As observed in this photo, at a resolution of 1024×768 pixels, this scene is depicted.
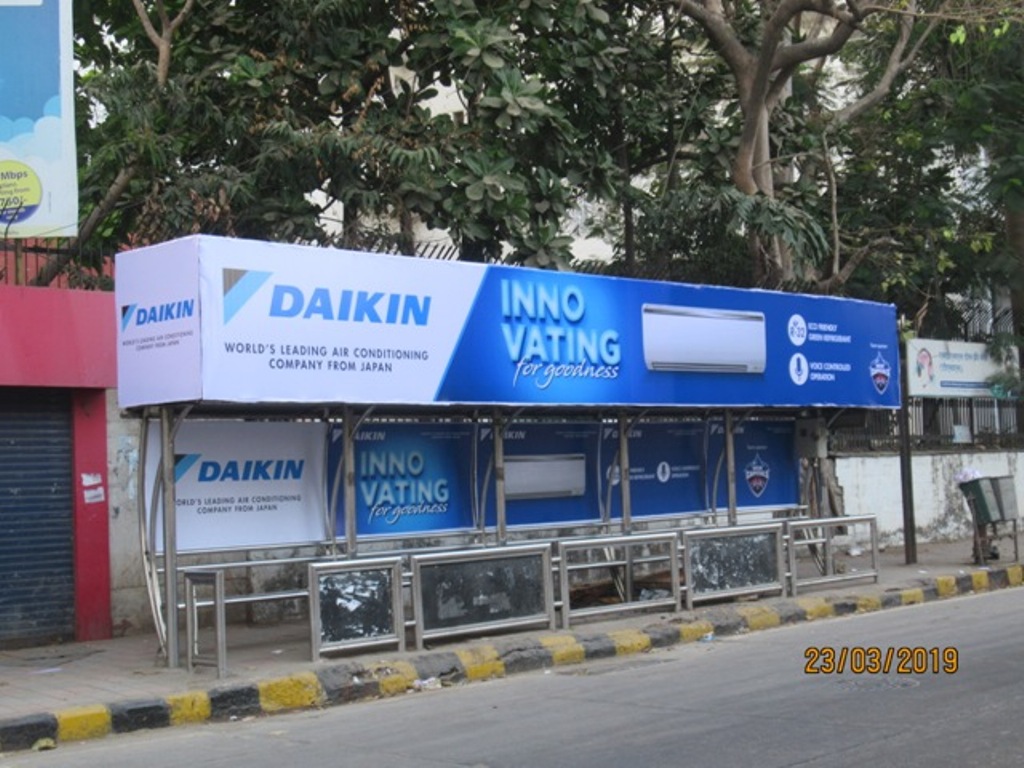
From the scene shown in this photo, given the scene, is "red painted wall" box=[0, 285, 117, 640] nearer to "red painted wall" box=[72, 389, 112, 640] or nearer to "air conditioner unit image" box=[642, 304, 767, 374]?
"red painted wall" box=[72, 389, 112, 640]

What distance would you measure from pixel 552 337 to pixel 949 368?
12052 mm

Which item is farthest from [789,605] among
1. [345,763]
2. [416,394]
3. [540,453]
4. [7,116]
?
[7,116]

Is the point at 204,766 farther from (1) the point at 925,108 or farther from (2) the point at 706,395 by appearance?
(1) the point at 925,108

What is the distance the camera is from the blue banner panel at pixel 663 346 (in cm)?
1257

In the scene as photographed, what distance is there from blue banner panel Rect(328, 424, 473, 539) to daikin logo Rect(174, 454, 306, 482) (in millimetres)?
425

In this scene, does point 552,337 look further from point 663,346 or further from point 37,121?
point 37,121

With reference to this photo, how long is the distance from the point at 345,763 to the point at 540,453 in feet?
22.8

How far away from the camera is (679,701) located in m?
9.36

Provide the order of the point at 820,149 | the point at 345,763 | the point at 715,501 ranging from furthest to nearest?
1. the point at 820,149
2. the point at 715,501
3. the point at 345,763

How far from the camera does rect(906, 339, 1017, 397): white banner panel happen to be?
72.2 feet

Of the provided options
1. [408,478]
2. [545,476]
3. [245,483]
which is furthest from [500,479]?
[245,483]

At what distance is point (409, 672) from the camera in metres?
10.8

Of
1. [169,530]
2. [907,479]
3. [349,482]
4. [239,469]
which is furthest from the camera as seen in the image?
[907,479]

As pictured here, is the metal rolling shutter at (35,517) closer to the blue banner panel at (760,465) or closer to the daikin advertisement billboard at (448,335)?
the daikin advertisement billboard at (448,335)
